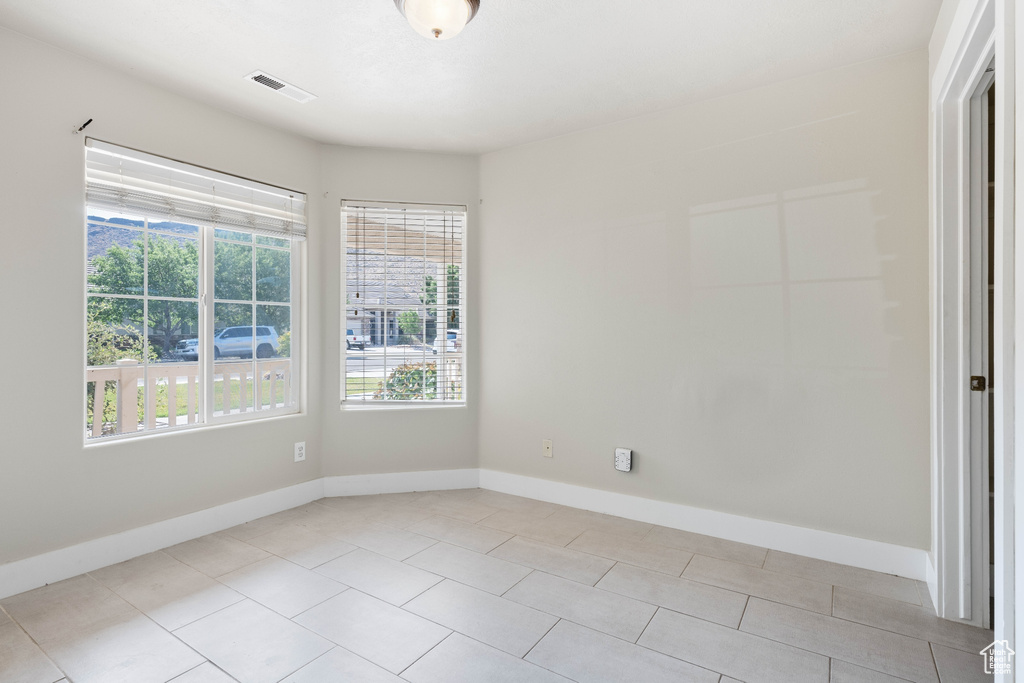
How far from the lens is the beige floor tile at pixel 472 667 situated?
1765mm

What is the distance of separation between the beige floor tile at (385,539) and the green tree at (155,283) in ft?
4.89

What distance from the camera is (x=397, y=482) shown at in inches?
151

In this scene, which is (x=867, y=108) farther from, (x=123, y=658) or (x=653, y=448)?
(x=123, y=658)

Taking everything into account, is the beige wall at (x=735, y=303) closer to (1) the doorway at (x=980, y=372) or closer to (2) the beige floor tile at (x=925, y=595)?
(2) the beige floor tile at (x=925, y=595)

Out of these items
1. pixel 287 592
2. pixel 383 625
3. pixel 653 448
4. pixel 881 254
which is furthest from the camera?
pixel 653 448

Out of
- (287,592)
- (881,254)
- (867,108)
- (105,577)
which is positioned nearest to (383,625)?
(287,592)

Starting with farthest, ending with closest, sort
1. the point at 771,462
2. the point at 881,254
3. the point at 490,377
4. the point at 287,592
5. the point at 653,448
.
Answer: the point at 490,377
the point at 653,448
the point at 771,462
the point at 881,254
the point at 287,592

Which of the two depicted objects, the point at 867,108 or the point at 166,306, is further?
the point at 166,306

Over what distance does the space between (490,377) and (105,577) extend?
247cm

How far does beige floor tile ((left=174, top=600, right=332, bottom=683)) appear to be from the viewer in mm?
1814

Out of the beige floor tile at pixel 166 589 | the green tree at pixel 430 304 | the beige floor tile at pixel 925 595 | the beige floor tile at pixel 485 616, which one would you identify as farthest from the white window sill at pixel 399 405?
the beige floor tile at pixel 925 595

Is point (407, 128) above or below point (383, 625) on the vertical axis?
above

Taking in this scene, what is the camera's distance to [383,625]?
6.86 ft

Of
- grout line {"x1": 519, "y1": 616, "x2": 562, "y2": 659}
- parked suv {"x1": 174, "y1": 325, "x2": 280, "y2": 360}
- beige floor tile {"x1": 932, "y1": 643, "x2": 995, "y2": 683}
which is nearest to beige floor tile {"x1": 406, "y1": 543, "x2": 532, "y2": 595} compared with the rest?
grout line {"x1": 519, "y1": 616, "x2": 562, "y2": 659}
